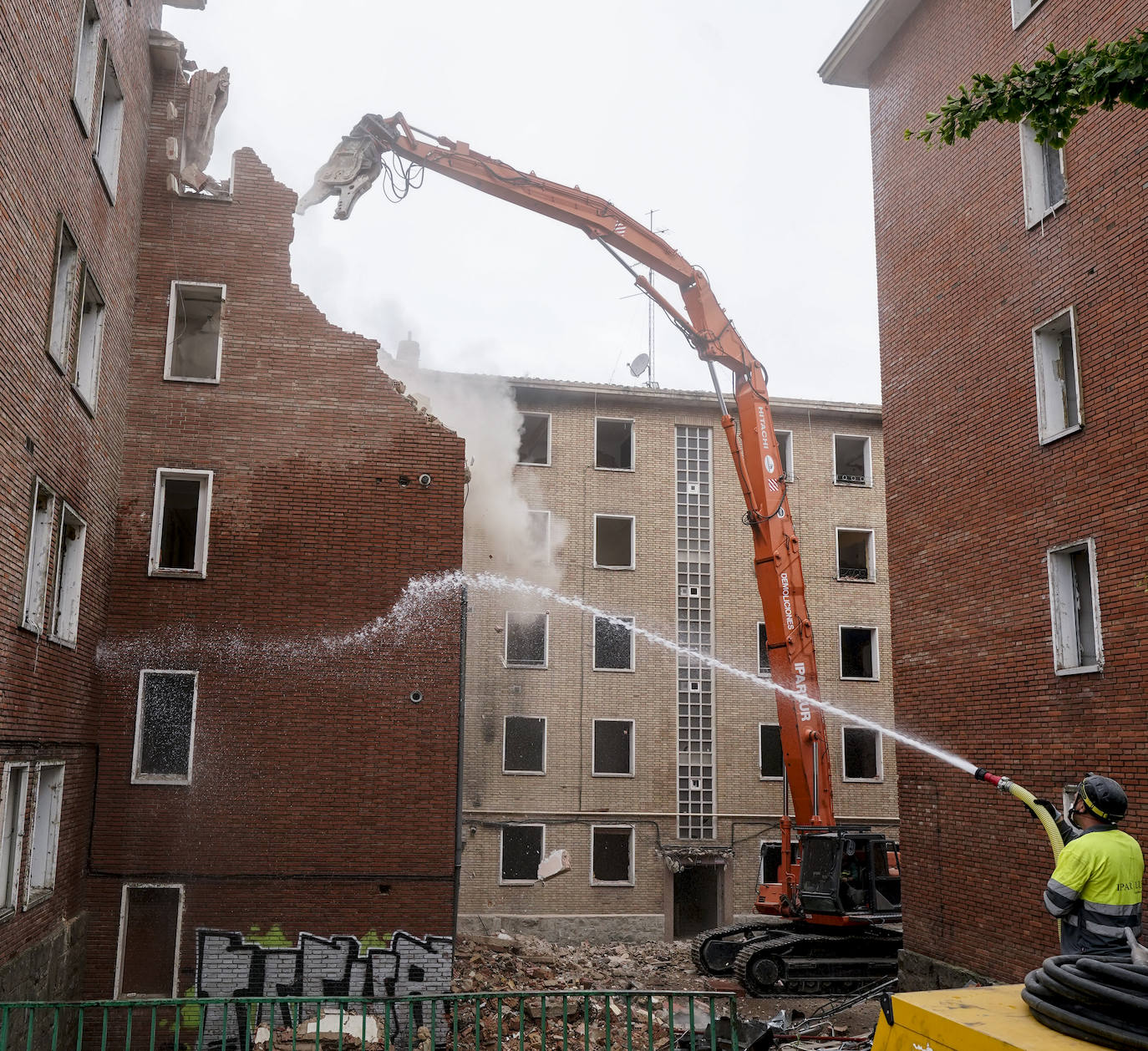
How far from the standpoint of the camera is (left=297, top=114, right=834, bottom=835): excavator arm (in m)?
16.3

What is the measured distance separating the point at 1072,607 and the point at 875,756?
13964mm

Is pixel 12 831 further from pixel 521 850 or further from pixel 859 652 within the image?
pixel 859 652

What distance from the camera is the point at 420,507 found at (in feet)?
48.9

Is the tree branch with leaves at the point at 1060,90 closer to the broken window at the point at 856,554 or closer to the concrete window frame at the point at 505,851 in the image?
the concrete window frame at the point at 505,851

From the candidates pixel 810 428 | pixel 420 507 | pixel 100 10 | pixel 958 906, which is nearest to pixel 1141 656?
pixel 958 906

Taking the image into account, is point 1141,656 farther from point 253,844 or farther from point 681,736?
point 681,736

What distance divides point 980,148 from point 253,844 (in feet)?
41.9

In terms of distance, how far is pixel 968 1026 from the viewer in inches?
150

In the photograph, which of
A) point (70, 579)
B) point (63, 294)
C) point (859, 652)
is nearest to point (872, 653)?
point (859, 652)

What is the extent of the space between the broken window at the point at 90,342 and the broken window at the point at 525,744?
43.8ft

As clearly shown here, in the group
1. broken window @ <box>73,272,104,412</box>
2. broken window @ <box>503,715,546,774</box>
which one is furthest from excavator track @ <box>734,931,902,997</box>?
broken window @ <box>73,272,104,412</box>

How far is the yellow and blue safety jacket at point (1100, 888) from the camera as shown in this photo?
6.22 metres

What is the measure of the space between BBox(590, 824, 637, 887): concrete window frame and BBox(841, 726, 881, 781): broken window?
528 centimetres

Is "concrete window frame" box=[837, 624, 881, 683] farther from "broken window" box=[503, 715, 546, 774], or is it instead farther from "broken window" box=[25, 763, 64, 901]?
"broken window" box=[25, 763, 64, 901]
